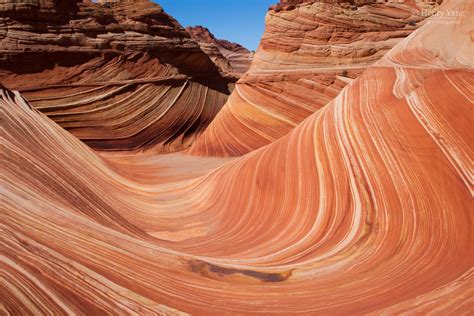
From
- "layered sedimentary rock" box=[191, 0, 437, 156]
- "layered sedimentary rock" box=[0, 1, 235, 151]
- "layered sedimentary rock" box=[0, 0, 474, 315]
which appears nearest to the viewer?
"layered sedimentary rock" box=[0, 0, 474, 315]

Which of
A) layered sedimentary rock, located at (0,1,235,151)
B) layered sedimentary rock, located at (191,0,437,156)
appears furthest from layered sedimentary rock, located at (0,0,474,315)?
layered sedimentary rock, located at (0,1,235,151)

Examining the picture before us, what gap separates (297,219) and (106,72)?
975cm

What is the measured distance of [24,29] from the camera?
11.5 metres

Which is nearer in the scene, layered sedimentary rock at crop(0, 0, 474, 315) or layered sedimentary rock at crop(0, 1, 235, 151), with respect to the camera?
layered sedimentary rock at crop(0, 0, 474, 315)

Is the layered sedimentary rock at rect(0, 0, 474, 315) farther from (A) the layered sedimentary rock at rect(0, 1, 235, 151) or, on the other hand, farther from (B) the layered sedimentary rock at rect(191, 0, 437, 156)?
(A) the layered sedimentary rock at rect(0, 1, 235, 151)

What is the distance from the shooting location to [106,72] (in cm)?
1242

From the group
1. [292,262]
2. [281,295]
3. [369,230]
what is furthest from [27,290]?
[369,230]

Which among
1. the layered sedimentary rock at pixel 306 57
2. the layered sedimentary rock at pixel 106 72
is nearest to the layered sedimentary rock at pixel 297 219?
the layered sedimentary rock at pixel 306 57

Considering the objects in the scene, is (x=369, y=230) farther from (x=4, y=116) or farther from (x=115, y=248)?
(x=4, y=116)

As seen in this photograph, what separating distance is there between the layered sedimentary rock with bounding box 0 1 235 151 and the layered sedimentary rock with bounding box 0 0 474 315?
21.9 ft

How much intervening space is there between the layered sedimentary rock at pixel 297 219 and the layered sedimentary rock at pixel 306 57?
370 centimetres

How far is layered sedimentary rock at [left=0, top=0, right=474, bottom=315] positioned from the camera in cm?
244

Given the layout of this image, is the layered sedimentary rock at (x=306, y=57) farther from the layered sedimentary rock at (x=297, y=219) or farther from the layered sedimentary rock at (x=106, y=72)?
the layered sedimentary rock at (x=297, y=219)

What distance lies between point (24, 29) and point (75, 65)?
4.70ft
